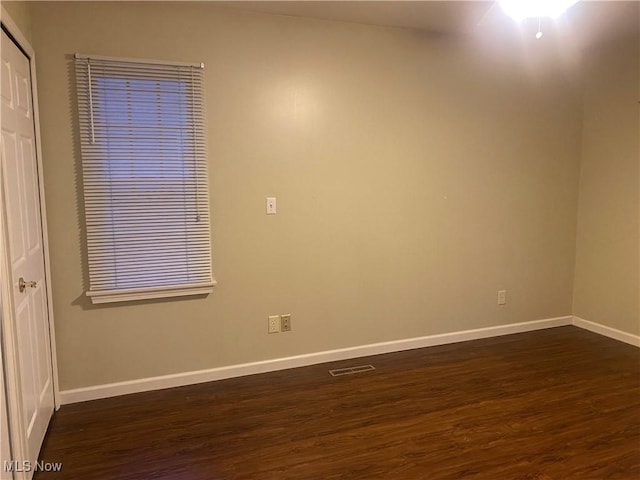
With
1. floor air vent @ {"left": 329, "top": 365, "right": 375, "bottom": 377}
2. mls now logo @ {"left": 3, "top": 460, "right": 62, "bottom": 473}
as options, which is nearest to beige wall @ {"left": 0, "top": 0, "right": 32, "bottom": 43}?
mls now logo @ {"left": 3, "top": 460, "right": 62, "bottom": 473}

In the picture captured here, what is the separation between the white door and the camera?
179 cm

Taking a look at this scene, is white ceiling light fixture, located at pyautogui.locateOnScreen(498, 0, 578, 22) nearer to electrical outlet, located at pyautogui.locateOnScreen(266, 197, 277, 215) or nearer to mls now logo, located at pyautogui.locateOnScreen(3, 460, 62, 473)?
electrical outlet, located at pyautogui.locateOnScreen(266, 197, 277, 215)

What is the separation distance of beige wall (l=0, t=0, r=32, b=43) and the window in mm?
266

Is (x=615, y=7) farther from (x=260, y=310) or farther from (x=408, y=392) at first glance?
(x=260, y=310)

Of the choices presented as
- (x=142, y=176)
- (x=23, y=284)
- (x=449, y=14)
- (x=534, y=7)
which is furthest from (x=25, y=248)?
(x=449, y=14)

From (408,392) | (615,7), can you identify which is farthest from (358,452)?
(615,7)

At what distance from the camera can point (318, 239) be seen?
3.06m

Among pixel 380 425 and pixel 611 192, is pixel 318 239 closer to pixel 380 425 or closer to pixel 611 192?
pixel 380 425

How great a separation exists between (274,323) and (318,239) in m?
0.67

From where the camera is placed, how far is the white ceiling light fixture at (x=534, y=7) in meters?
2.07

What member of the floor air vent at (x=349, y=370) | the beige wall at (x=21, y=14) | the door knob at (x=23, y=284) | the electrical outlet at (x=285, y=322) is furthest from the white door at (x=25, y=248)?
the floor air vent at (x=349, y=370)

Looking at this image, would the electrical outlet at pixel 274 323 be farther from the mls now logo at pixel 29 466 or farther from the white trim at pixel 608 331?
the white trim at pixel 608 331

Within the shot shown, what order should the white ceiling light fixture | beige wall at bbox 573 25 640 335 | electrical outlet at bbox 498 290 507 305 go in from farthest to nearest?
electrical outlet at bbox 498 290 507 305 → beige wall at bbox 573 25 640 335 → the white ceiling light fixture

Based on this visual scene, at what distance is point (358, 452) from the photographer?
6.86 feet
